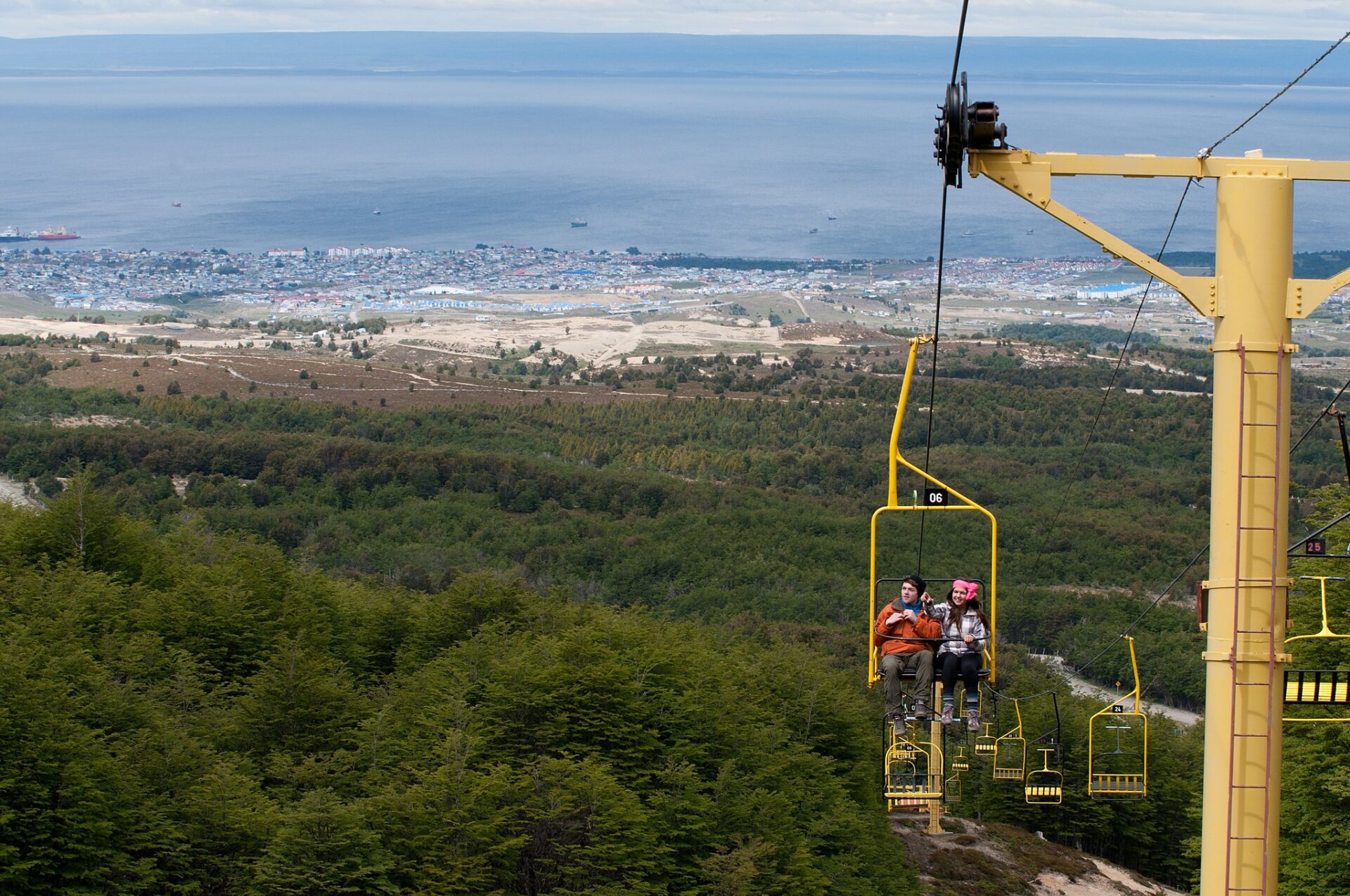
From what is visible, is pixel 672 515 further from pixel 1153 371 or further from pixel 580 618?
pixel 1153 371

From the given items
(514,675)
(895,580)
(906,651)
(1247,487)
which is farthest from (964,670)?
(514,675)

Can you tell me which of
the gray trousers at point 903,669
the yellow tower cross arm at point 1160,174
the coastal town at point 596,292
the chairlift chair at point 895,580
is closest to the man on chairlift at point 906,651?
the gray trousers at point 903,669

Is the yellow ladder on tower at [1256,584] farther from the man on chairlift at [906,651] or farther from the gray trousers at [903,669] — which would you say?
the gray trousers at [903,669]

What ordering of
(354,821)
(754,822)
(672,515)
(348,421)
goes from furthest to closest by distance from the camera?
(348,421), (672,515), (754,822), (354,821)

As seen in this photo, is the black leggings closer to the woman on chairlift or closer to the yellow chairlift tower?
the woman on chairlift

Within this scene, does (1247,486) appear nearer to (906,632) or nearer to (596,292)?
(906,632)

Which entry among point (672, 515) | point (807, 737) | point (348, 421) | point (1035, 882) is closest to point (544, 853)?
point (807, 737)
